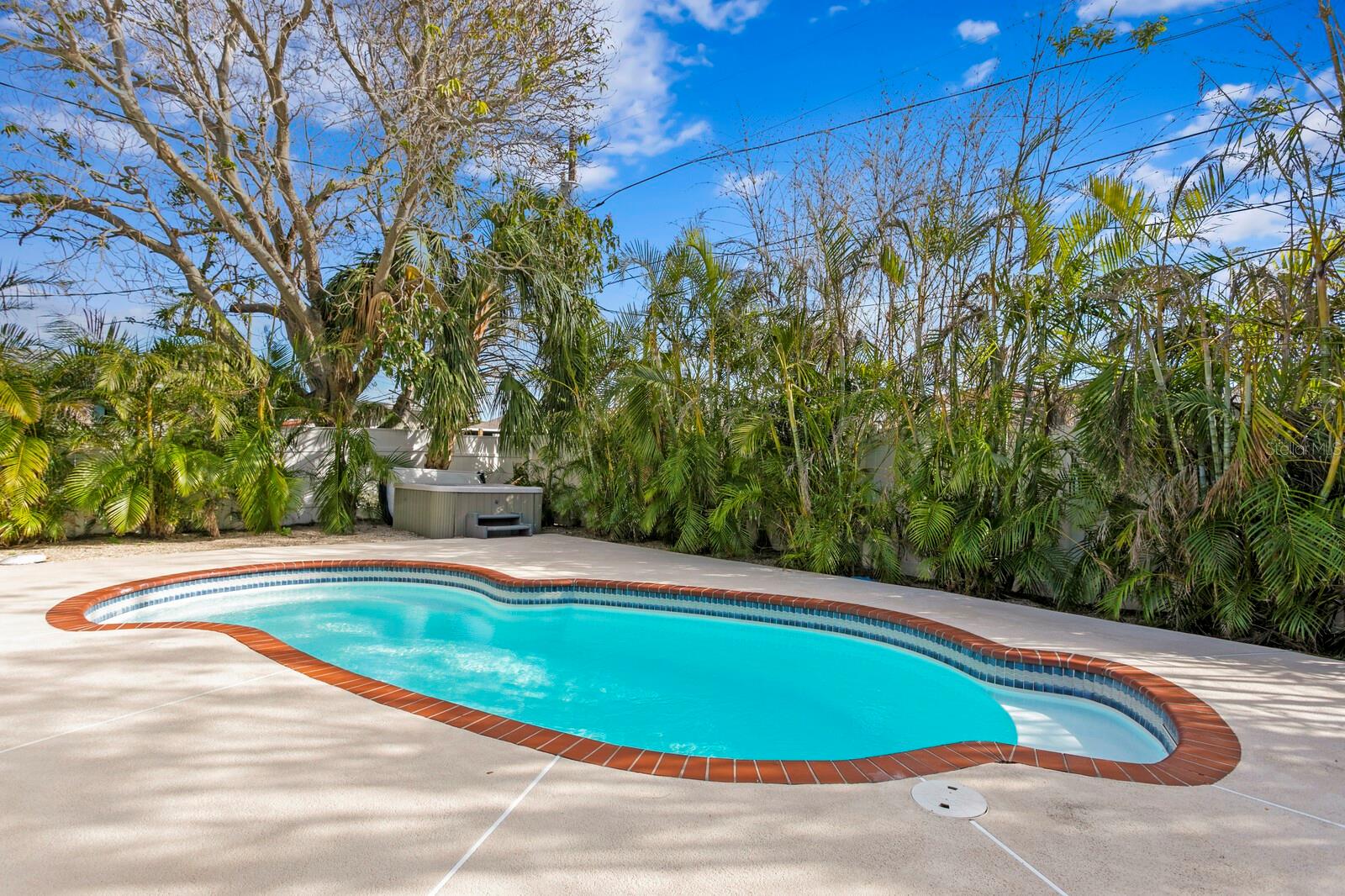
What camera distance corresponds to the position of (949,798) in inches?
88.6

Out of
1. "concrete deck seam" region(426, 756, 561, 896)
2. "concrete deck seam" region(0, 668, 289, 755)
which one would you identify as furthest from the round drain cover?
"concrete deck seam" region(0, 668, 289, 755)

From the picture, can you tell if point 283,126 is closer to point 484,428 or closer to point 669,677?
point 484,428

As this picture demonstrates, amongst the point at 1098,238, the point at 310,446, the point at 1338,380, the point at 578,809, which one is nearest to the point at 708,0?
the point at 1098,238

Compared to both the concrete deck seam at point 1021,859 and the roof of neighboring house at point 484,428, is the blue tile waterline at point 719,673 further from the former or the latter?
the roof of neighboring house at point 484,428

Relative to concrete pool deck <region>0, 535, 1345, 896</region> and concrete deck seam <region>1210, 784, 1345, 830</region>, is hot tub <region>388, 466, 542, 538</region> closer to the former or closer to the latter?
concrete pool deck <region>0, 535, 1345, 896</region>

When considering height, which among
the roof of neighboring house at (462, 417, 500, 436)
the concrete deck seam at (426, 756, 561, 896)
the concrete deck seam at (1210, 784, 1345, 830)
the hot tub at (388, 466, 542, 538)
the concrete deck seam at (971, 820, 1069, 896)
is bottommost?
the concrete deck seam at (426, 756, 561, 896)

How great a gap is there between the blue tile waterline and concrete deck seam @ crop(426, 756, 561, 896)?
109 centimetres

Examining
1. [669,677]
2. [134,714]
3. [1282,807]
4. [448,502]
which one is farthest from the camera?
[448,502]

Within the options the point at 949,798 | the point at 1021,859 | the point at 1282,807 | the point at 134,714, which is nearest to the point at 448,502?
the point at 134,714

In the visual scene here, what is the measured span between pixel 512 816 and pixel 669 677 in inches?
96.5

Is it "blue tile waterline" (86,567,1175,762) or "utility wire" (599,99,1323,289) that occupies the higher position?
"utility wire" (599,99,1323,289)

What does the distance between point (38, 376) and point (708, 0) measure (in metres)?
9.68

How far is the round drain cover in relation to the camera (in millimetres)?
2160

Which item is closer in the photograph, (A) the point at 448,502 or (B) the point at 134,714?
(B) the point at 134,714
